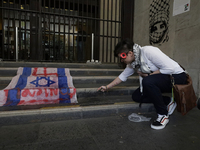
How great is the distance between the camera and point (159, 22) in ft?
13.3

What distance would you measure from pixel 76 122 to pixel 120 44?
4.01ft

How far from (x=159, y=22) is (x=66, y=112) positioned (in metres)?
3.32

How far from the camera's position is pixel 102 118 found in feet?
7.55

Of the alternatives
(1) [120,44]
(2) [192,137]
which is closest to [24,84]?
(1) [120,44]

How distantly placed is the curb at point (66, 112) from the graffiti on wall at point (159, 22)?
2.16 m

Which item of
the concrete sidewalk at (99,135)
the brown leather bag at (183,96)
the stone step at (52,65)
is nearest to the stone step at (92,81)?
the stone step at (52,65)

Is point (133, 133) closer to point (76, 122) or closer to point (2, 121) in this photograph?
point (76, 122)

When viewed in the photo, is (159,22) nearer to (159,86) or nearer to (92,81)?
(92,81)

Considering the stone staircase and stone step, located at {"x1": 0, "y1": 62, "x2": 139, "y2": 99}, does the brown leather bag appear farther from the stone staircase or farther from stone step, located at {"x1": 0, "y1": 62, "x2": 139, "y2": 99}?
stone step, located at {"x1": 0, "y1": 62, "x2": 139, "y2": 99}

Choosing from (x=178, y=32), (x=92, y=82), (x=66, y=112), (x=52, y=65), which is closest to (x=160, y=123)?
(x=66, y=112)

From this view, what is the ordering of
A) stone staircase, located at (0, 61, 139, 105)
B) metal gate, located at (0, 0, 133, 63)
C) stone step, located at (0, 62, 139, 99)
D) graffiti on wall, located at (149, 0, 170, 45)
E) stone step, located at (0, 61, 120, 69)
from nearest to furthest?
stone staircase, located at (0, 61, 139, 105), stone step, located at (0, 62, 139, 99), graffiti on wall, located at (149, 0, 170, 45), stone step, located at (0, 61, 120, 69), metal gate, located at (0, 0, 133, 63)

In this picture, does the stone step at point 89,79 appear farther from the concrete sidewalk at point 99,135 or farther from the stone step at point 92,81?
the concrete sidewalk at point 99,135

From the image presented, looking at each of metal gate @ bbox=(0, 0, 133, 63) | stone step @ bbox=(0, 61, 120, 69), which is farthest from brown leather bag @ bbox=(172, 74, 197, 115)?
metal gate @ bbox=(0, 0, 133, 63)

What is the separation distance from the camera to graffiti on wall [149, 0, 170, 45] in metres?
3.83
